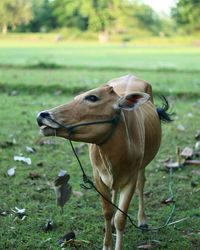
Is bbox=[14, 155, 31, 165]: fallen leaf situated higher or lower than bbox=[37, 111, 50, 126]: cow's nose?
lower

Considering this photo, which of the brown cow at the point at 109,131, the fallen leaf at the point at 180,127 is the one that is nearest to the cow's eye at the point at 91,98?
the brown cow at the point at 109,131

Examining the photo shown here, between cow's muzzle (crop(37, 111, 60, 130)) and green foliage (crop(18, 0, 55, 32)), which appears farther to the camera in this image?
green foliage (crop(18, 0, 55, 32))

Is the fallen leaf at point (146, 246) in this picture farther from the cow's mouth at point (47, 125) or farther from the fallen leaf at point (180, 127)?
the fallen leaf at point (180, 127)

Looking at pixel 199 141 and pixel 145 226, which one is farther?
pixel 199 141

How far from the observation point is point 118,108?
138 inches

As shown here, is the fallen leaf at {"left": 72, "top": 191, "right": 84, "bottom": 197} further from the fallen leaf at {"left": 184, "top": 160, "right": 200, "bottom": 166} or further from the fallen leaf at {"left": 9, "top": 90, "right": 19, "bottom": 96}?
the fallen leaf at {"left": 9, "top": 90, "right": 19, "bottom": 96}

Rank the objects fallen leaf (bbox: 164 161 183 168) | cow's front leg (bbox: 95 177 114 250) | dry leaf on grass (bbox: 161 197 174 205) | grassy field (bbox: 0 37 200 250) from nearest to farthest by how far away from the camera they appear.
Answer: cow's front leg (bbox: 95 177 114 250), grassy field (bbox: 0 37 200 250), dry leaf on grass (bbox: 161 197 174 205), fallen leaf (bbox: 164 161 183 168)

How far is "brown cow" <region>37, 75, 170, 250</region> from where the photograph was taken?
3.37 metres

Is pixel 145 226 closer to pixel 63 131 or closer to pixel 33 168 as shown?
pixel 63 131

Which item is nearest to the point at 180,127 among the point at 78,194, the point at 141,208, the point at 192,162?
the point at 192,162

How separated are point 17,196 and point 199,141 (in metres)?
3.37

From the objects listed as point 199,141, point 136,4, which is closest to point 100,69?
point 199,141

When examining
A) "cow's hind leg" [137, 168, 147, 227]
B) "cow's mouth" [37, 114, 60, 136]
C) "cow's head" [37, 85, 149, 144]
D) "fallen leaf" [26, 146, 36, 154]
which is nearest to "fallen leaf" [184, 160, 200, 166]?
"cow's hind leg" [137, 168, 147, 227]

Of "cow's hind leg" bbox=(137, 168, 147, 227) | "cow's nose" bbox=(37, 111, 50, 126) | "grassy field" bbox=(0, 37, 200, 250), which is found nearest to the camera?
"cow's nose" bbox=(37, 111, 50, 126)
